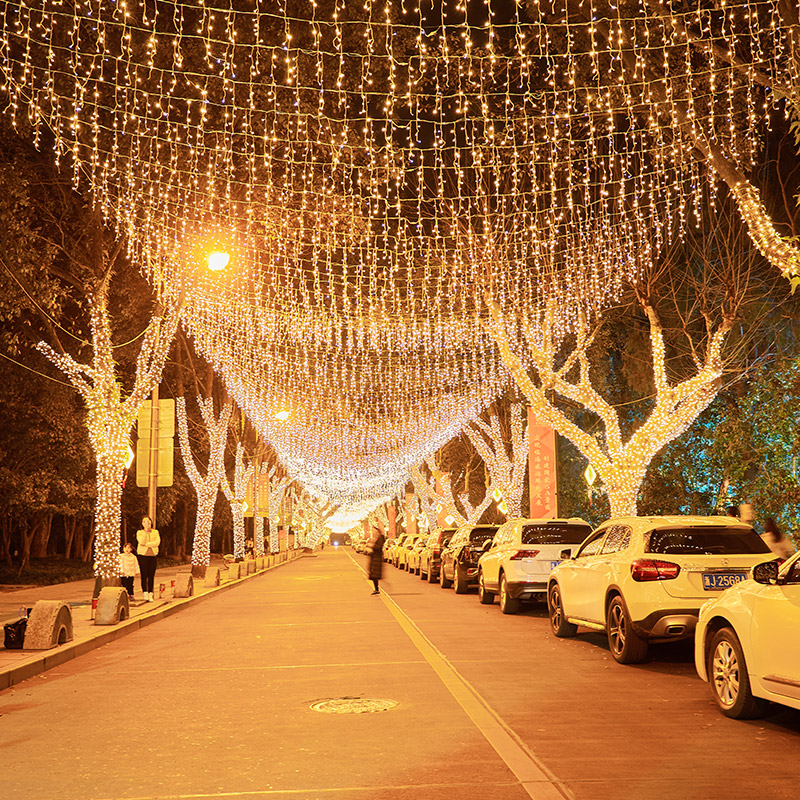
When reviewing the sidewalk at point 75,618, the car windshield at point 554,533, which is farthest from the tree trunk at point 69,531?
the car windshield at point 554,533

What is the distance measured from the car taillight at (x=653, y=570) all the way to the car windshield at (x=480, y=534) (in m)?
13.9

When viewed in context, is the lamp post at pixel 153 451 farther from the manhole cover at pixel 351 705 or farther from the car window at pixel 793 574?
the car window at pixel 793 574

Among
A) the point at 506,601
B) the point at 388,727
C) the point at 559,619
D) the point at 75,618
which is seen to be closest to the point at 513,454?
the point at 506,601

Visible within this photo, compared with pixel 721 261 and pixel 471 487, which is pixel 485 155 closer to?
pixel 721 261

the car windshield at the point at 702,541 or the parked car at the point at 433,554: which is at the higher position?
the car windshield at the point at 702,541

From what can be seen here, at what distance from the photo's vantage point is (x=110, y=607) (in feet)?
53.9

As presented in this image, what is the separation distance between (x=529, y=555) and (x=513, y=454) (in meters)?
25.5

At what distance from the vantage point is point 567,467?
3869 cm

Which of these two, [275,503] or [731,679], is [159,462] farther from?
[275,503]

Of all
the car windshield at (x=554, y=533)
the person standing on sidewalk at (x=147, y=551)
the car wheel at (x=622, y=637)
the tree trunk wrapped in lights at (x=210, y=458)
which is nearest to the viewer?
the car wheel at (x=622, y=637)

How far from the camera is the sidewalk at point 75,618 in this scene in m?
11.6

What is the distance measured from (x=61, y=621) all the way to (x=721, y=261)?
17.6 m

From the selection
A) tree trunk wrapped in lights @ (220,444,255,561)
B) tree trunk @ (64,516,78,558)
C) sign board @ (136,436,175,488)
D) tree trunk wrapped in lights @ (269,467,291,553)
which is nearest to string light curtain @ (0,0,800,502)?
sign board @ (136,436,175,488)

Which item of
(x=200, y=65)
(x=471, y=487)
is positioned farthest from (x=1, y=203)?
(x=471, y=487)
